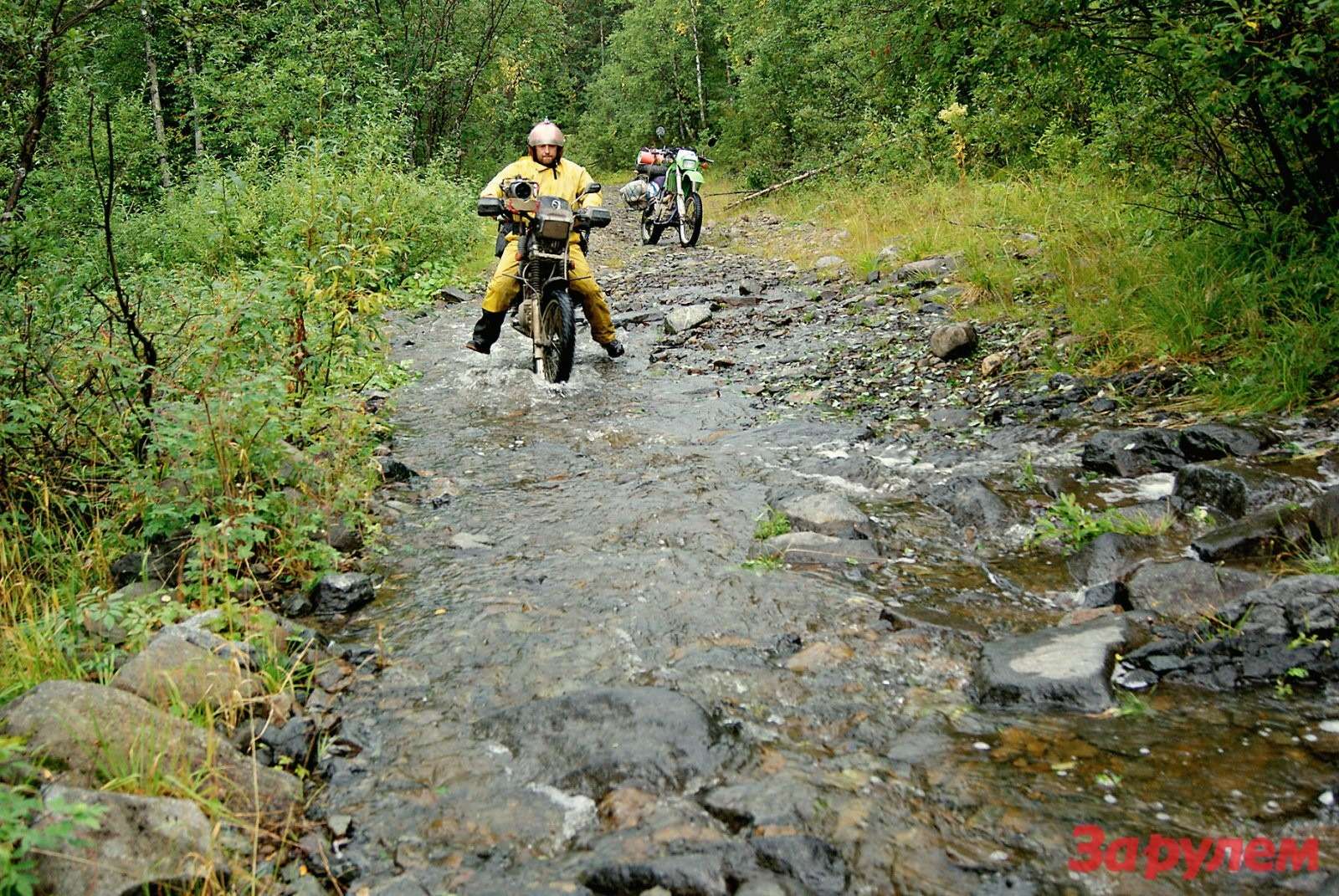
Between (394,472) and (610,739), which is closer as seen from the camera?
(610,739)

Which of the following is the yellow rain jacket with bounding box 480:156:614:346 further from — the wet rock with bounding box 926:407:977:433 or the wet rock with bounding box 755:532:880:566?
the wet rock with bounding box 755:532:880:566

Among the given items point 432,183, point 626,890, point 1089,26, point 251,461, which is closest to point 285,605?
point 251,461

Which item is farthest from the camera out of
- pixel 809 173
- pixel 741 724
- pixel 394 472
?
pixel 809 173

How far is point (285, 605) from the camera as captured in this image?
14.3 ft

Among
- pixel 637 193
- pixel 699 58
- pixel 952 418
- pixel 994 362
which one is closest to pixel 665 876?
pixel 952 418

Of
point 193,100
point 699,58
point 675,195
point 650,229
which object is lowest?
point 650,229

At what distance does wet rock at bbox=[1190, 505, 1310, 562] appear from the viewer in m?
4.04

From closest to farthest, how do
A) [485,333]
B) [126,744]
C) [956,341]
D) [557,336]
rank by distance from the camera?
[126,744], [956,341], [557,336], [485,333]

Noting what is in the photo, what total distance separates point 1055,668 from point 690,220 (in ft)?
50.7

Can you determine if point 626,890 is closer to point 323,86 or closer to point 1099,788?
point 1099,788

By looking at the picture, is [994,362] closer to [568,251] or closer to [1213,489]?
[1213,489]

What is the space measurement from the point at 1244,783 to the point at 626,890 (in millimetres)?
1816

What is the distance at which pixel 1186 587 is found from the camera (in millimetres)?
3842

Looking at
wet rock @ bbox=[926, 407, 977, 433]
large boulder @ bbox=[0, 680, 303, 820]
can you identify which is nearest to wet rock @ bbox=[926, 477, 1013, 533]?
wet rock @ bbox=[926, 407, 977, 433]
